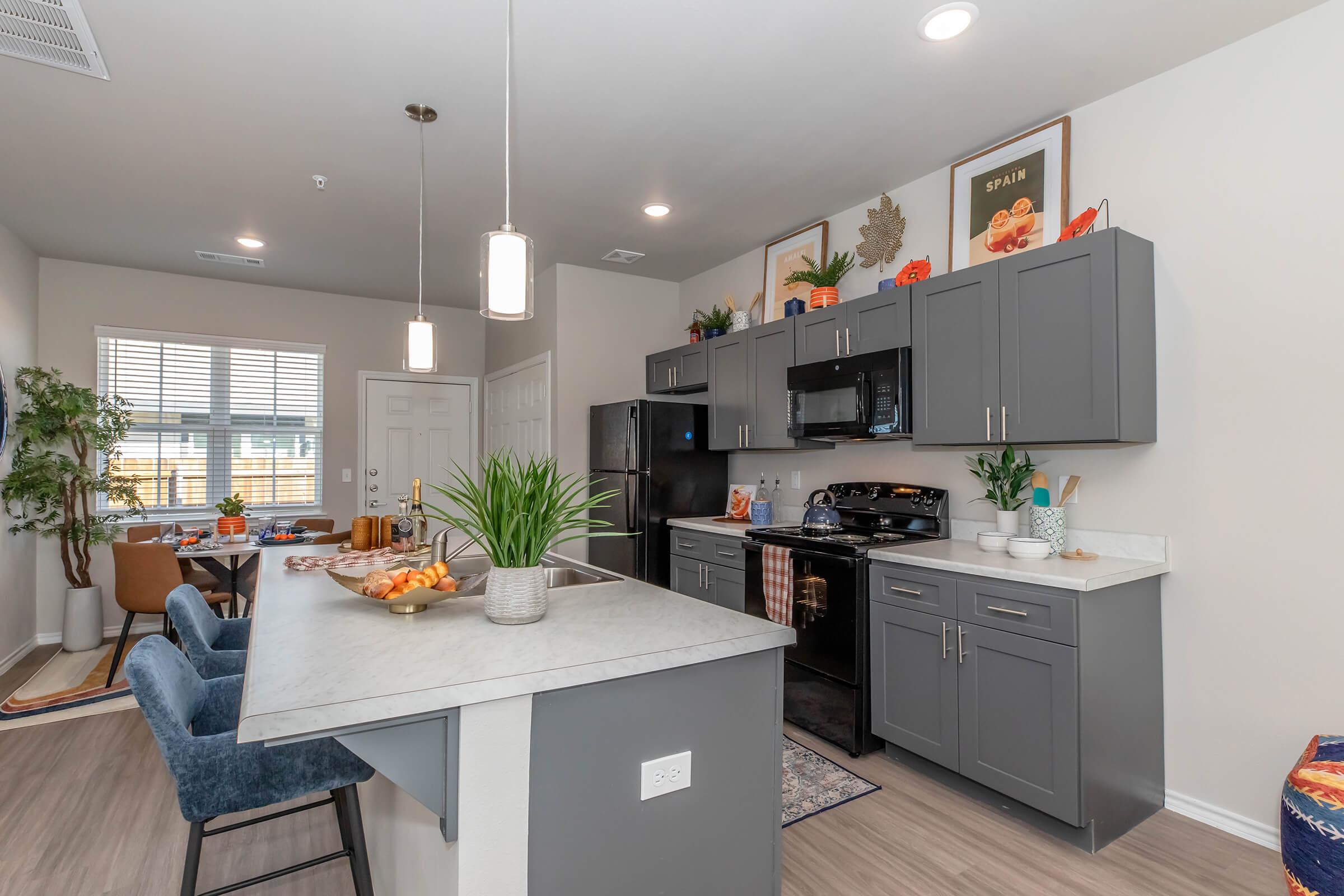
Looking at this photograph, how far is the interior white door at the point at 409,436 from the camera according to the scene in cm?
588

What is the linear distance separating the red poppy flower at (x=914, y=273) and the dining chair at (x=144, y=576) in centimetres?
419

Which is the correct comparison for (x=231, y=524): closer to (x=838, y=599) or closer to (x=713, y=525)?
(x=713, y=525)

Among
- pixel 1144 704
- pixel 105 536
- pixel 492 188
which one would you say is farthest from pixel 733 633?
pixel 105 536

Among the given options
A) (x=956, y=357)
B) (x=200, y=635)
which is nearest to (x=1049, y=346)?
(x=956, y=357)

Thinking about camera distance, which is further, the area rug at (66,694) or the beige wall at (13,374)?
the beige wall at (13,374)

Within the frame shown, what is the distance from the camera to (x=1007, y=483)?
2922mm

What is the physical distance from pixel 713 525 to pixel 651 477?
0.53 metres

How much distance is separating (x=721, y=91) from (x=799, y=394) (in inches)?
62.6

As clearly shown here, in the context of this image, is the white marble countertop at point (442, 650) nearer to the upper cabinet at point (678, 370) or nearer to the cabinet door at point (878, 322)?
the cabinet door at point (878, 322)

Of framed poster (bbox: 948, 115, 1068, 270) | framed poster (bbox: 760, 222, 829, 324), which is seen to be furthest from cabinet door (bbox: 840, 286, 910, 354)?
framed poster (bbox: 760, 222, 829, 324)

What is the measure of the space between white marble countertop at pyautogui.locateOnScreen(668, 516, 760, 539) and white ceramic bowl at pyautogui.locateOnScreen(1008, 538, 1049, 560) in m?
1.37

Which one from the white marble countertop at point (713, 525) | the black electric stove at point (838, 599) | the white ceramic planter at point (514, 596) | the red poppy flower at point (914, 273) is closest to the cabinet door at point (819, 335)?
the red poppy flower at point (914, 273)

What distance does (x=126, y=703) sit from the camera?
3.60 meters

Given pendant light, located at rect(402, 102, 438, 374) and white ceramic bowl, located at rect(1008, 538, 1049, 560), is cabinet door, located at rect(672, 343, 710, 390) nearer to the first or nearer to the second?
pendant light, located at rect(402, 102, 438, 374)
